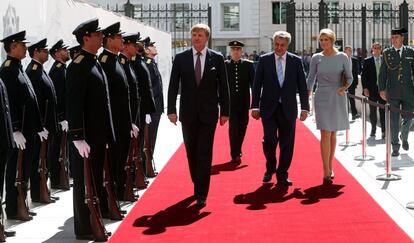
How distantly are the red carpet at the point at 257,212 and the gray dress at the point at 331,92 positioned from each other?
0.77 metres

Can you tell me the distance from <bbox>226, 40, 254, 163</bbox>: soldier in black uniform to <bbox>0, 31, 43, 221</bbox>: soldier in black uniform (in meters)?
4.49

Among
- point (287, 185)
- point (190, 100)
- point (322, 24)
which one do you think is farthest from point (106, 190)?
point (322, 24)

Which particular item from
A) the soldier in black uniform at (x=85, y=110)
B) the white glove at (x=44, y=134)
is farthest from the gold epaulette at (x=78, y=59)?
the white glove at (x=44, y=134)

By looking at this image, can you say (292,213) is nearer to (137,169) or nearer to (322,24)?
(137,169)

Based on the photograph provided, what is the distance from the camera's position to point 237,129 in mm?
11508

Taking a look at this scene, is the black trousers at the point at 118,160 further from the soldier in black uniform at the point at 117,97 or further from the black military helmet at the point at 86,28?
the black military helmet at the point at 86,28

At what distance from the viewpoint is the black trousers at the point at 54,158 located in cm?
905

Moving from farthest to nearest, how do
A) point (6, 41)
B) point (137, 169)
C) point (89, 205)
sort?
point (137, 169) → point (6, 41) → point (89, 205)

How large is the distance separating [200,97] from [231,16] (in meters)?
37.9

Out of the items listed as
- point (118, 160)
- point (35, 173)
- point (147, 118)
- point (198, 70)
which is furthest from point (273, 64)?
point (35, 173)

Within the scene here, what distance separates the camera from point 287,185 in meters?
9.17

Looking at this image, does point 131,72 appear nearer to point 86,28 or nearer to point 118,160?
point 118,160

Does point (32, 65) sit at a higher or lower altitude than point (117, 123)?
higher

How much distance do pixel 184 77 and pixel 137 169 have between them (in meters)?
1.48
